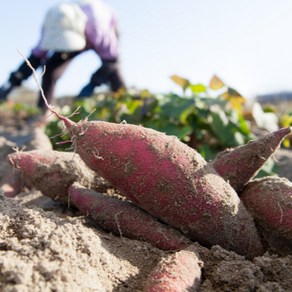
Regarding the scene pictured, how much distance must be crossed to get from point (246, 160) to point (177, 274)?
0.53m

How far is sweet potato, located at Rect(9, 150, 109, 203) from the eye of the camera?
1.56m

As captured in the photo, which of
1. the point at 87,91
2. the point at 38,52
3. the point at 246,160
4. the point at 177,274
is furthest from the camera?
the point at 87,91

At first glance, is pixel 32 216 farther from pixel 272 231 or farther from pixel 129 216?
pixel 272 231

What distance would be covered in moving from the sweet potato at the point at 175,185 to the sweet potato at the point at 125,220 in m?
0.03

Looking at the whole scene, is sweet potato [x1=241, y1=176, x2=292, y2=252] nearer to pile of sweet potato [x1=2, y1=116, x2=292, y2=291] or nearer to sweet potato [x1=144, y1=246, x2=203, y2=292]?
pile of sweet potato [x1=2, y1=116, x2=292, y2=291]

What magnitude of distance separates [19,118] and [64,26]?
336cm

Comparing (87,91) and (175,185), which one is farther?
(87,91)

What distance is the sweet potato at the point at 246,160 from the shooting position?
4.59 ft

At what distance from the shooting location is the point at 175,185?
1261 mm

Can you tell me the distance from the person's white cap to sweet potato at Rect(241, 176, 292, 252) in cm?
313

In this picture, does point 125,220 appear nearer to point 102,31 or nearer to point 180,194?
point 180,194

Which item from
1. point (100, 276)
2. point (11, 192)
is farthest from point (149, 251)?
point (11, 192)

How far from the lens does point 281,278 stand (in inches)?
44.2

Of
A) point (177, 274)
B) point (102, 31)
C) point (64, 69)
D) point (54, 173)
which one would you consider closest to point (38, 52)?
point (64, 69)
